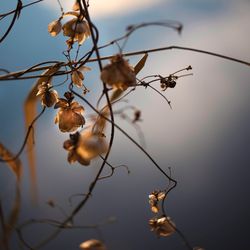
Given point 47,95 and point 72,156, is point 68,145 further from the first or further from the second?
point 47,95

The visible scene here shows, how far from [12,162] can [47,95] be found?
0.48 ft

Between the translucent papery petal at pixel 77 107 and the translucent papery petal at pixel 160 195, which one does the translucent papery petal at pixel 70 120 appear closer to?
the translucent papery petal at pixel 77 107

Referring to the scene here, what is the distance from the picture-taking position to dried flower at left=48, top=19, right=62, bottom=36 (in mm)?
539

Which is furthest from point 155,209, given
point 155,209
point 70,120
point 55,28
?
point 55,28

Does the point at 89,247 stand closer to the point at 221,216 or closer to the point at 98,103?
the point at 98,103

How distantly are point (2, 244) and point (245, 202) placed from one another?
25.2 ft

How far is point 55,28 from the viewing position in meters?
0.54

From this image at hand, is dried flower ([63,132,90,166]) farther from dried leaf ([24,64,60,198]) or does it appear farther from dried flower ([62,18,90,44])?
dried flower ([62,18,90,44])

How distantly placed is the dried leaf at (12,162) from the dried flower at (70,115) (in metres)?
0.12

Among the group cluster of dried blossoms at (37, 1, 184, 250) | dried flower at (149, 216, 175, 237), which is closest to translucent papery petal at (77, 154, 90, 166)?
cluster of dried blossoms at (37, 1, 184, 250)

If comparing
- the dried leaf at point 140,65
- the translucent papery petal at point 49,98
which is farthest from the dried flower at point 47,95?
the dried leaf at point 140,65

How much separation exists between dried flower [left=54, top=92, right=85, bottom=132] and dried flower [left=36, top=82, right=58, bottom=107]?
0.04 feet

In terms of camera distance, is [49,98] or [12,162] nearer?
[12,162]

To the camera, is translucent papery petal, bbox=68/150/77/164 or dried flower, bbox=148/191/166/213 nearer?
translucent papery petal, bbox=68/150/77/164
